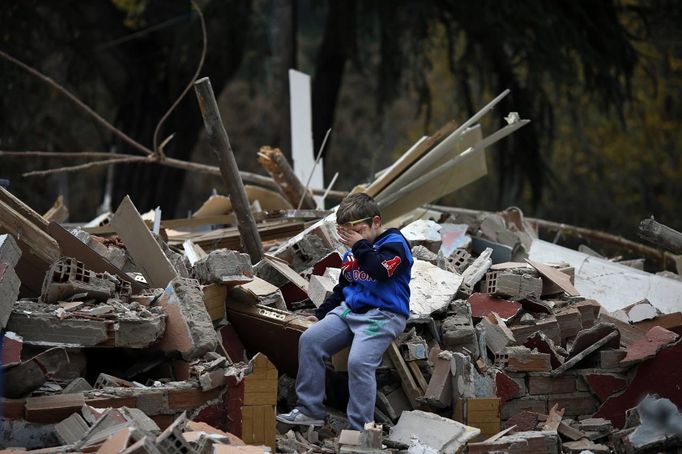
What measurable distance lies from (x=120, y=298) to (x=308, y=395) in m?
1.06

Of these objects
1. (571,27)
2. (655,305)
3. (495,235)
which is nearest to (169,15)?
(571,27)

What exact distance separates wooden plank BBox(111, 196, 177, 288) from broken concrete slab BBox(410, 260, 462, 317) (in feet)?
4.43

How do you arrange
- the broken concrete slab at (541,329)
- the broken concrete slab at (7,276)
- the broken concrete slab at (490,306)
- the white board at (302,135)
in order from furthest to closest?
1. the white board at (302,135)
2. the broken concrete slab at (490,306)
3. the broken concrete slab at (541,329)
4. the broken concrete slab at (7,276)

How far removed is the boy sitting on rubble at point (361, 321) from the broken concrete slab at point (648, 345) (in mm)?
1304

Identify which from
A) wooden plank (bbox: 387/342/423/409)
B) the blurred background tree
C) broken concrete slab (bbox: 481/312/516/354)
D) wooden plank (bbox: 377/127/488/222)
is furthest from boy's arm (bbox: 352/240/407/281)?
the blurred background tree

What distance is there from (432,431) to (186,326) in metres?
1.28

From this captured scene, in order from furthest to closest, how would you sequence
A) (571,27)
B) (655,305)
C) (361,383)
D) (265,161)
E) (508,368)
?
(571,27) < (265,161) < (655,305) < (508,368) < (361,383)

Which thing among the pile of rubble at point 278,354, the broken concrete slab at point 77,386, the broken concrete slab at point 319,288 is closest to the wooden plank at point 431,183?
the pile of rubble at point 278,354

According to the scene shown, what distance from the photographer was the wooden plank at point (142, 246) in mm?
5695

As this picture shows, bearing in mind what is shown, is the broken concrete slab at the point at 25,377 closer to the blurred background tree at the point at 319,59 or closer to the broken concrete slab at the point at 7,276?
the broken concrete slab at the point at 7,276

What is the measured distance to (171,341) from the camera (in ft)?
16.7

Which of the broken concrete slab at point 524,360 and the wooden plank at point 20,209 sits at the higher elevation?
the wooden plank at point 20,209

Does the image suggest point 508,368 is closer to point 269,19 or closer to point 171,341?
point 171,341

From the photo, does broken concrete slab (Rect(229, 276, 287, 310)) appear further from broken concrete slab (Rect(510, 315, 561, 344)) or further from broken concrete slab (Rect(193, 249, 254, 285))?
broken concrete slab (Rect(510, 315, 561, 344))
